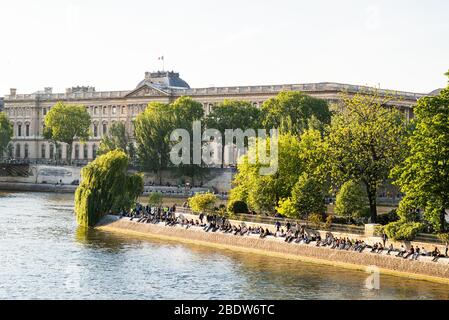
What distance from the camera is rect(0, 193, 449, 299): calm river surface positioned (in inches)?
1969

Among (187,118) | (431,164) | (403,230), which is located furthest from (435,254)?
(187,118)

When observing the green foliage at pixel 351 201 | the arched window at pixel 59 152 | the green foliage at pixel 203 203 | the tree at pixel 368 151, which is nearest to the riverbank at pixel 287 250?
the green foliage at pixel 203 203

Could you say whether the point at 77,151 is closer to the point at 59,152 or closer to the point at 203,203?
the point at 59,152

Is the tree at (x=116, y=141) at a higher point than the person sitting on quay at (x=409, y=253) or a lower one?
higher

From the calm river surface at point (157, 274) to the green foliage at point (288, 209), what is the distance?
683 cm

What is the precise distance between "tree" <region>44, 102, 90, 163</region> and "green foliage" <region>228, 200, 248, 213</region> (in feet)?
310

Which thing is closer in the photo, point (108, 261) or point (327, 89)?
point (108, 261)

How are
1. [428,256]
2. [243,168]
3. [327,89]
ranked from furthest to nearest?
[327,89] → [243,168] → [428,256]

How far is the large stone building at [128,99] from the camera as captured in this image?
495 feet

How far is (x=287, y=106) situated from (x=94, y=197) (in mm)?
53577

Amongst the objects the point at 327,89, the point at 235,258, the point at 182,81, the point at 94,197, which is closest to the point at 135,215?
the point at 94,197

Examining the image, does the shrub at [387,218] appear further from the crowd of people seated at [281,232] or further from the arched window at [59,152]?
the arched window at [59,152]

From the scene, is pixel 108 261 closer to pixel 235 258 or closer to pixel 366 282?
pixel 235 258

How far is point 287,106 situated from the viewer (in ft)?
429
